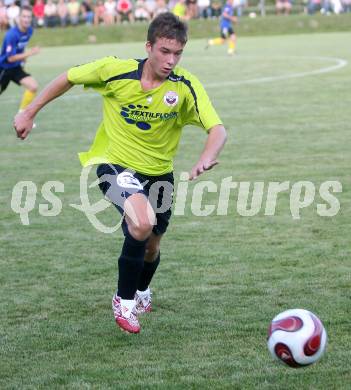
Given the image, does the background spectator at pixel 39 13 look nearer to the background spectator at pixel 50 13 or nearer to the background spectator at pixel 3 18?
the background spectator at pixel 50 13

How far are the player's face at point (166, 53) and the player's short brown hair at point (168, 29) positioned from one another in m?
0.03

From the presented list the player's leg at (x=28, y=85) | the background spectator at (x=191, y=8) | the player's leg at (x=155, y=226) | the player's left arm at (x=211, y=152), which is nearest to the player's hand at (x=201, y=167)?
the player's left arm at (x=211, y=152)

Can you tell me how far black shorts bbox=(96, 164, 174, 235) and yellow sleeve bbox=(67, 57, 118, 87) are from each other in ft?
1.78

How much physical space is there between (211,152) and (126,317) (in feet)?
3.59

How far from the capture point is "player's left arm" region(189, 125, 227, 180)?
17.6ft

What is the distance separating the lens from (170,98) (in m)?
5.96

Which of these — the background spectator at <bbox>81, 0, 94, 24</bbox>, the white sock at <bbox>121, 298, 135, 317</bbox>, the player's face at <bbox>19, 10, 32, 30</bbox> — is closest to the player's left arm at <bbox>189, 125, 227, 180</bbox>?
the white sock at <bbox>121, 298, 135, 317</bbox>

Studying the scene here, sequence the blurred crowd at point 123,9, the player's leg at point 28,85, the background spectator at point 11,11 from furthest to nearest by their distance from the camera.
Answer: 1. the blurred crowd at point 123,9
2. the background spectator at point 11,11
3. the player's leg at point 28,85

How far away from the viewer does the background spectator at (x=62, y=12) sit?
146ft

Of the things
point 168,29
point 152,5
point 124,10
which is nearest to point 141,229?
point 168,29

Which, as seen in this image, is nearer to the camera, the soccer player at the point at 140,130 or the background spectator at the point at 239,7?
the soccer player at the point at 140,130

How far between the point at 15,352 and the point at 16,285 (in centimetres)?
158

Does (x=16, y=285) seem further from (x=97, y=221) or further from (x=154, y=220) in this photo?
(x=97, y=221)

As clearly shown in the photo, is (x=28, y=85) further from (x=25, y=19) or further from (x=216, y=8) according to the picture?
(x=216, y=8)
